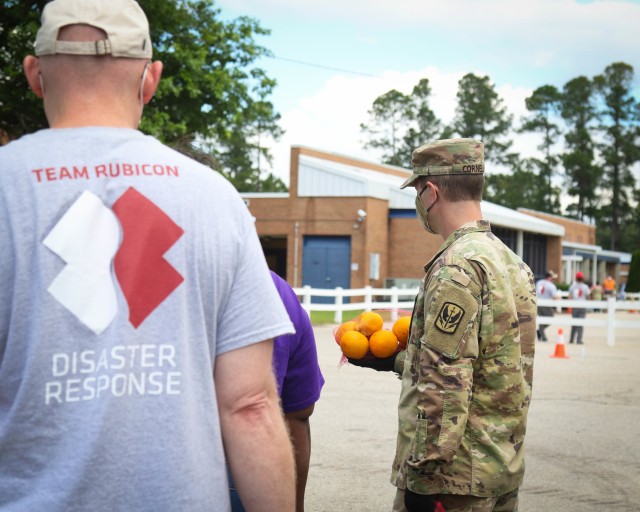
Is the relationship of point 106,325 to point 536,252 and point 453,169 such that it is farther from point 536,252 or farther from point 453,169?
point 536,252

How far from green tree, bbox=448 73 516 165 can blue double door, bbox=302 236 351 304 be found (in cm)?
5126

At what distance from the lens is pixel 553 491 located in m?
6.53

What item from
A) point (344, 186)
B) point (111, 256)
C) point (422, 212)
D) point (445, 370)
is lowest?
point (445, 370)

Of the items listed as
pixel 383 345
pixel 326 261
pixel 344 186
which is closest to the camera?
pixel 383 345

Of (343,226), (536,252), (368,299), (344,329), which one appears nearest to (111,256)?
(344,329)

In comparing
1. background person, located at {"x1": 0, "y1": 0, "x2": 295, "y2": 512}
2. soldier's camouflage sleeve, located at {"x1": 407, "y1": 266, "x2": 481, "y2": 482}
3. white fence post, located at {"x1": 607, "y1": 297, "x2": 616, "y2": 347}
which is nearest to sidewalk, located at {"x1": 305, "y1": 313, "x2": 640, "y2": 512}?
soldier's camouflage sleeve, located at {"x1": 407, "y1": 266, "x2": 481, "y2": 482}

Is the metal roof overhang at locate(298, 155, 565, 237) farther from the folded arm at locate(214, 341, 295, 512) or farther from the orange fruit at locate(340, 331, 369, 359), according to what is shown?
the folded arm at locate(214, 341, 295, 512)

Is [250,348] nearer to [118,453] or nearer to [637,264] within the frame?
[118,453]

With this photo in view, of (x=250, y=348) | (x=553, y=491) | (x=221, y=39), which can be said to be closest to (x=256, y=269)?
(x=250, y=348)

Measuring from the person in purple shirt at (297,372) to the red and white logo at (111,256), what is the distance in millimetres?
1559

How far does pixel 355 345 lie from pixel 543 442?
499cm

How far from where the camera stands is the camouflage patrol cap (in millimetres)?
3385

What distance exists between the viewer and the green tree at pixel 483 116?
89.6m

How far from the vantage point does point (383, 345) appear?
13.5 feet
